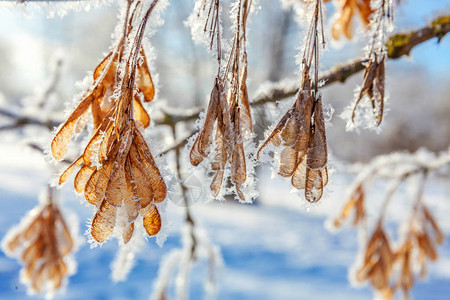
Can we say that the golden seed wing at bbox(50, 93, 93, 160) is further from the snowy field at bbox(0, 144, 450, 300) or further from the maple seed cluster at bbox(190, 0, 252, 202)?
the snowy field at bbox(0, 144, 450, 300)

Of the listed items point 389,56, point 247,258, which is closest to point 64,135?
point 389,56

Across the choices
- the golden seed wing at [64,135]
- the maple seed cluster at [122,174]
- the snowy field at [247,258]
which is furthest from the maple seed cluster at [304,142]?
the snowy field at [247,258]

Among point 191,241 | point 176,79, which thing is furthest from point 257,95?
point 176,79

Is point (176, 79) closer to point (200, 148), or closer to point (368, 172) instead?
point (368, 172)

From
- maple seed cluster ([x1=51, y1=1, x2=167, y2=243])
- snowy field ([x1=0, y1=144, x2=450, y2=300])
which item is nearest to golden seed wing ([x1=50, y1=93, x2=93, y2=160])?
maple seed cluster ([x1=51, y1=1, x2=167, y2=243])

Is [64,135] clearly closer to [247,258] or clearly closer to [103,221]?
[103,221]

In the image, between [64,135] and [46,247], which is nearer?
[64,135]

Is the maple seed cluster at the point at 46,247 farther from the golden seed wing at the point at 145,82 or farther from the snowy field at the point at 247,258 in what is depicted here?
the golden seed wing at the point at 145,82

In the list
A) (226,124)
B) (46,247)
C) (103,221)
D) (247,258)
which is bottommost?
(247,258)

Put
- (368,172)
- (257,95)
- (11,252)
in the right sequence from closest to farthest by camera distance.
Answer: (257,95) < (11,252) < (368,172)
